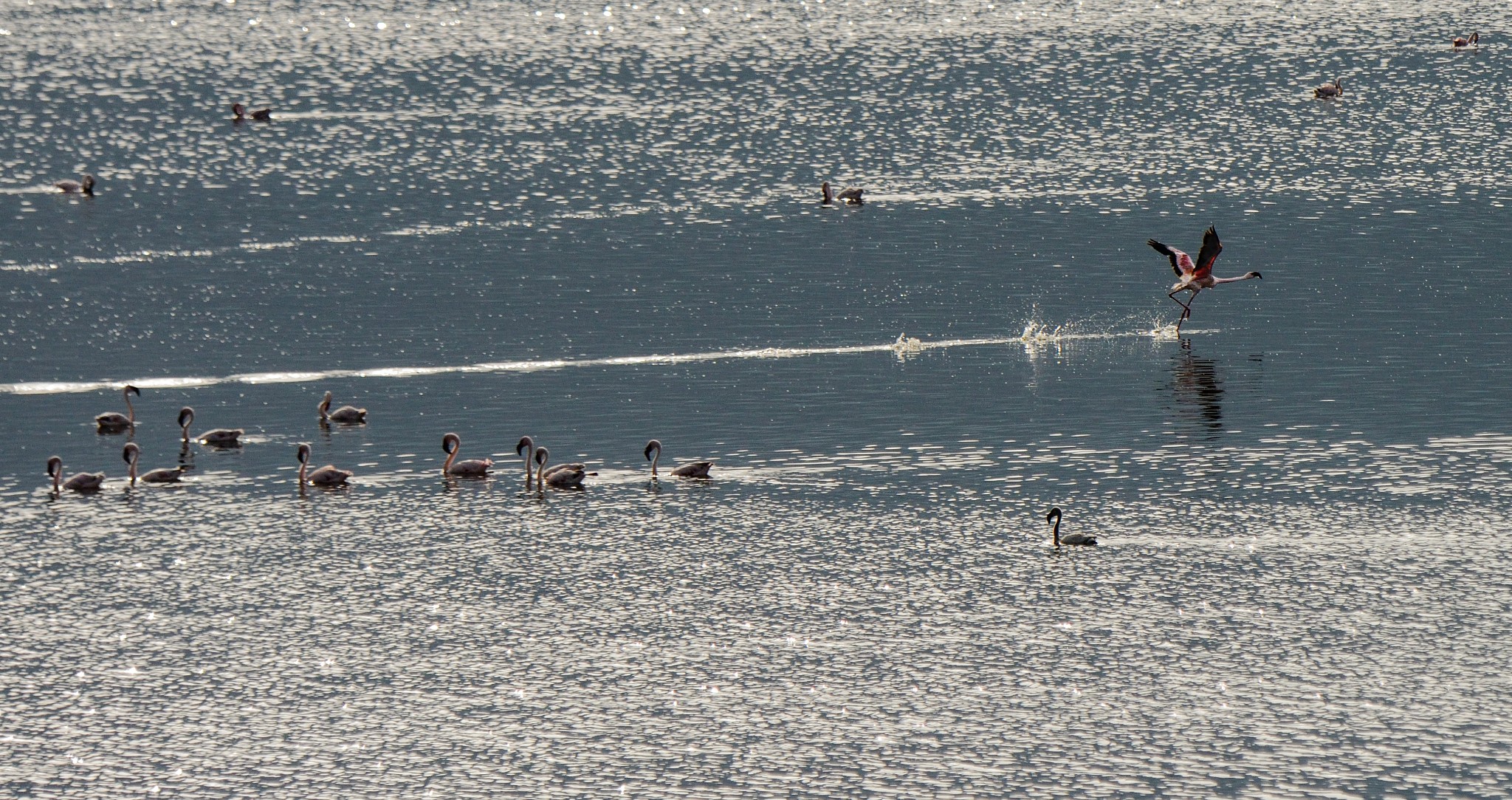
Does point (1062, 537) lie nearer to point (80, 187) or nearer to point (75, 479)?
point (75, 479)

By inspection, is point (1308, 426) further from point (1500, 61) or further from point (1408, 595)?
point (1500, 61)

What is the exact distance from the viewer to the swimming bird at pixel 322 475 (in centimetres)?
3684

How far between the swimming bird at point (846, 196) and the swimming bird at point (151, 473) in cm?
3680

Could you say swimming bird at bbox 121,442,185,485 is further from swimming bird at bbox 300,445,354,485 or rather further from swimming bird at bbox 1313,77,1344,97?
swimming bird at bbox 1313,77,1344,97

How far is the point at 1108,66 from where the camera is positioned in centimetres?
11038

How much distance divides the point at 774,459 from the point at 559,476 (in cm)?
421

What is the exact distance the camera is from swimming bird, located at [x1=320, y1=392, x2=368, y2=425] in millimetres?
41594

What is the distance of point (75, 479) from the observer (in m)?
36.9

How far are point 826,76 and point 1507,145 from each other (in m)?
40.0

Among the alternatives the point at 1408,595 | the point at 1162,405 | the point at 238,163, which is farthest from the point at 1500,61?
the point at 1408,595

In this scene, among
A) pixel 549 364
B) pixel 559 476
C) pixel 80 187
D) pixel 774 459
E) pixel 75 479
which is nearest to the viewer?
pixel 559 476

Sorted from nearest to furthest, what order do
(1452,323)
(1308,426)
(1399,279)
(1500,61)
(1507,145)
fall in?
(1308,426) < (1452,323) < (1399,279) < (1507,145) < (1500,61)

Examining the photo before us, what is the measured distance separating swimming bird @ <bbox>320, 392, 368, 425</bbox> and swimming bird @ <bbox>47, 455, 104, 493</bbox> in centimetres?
546

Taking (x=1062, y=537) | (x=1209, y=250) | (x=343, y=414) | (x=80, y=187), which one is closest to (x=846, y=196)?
(x=1209, y=250)
